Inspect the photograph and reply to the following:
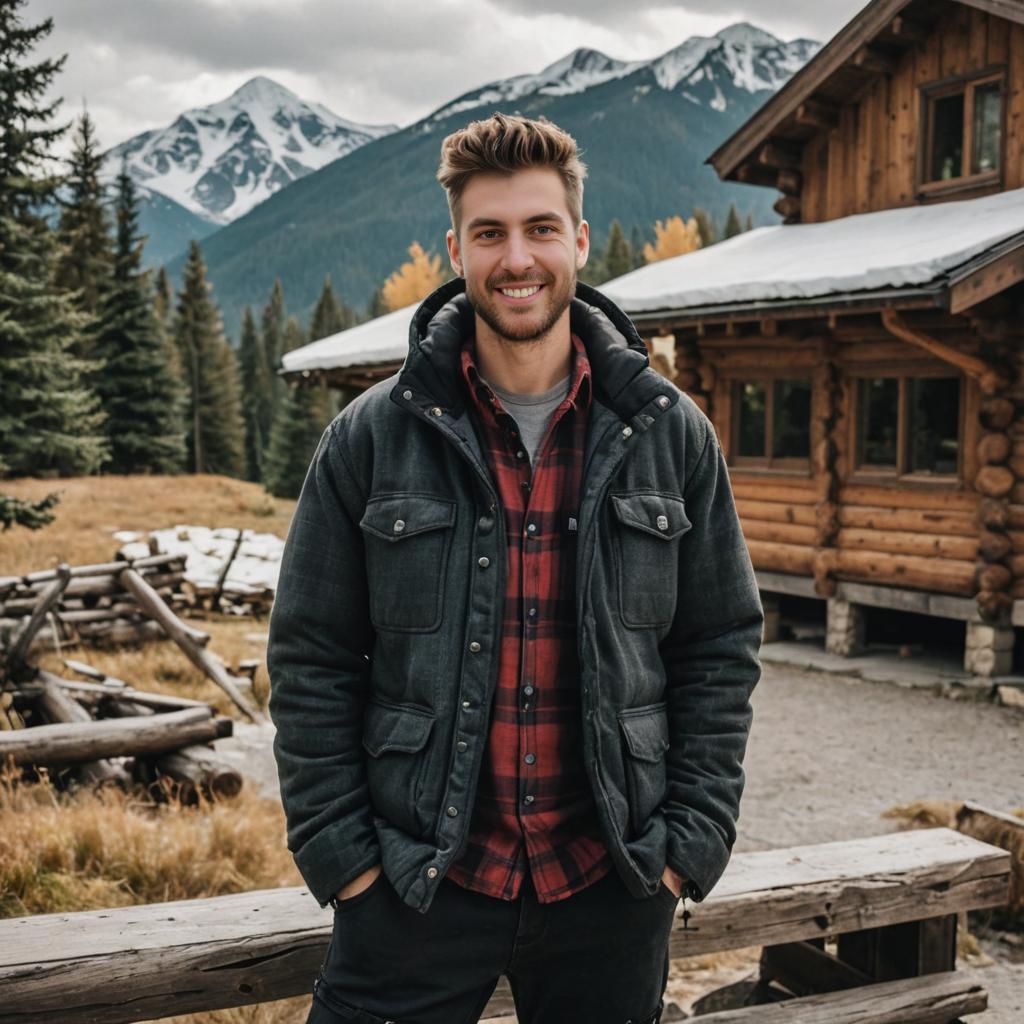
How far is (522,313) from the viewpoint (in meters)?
2.44

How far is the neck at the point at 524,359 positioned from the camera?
2477mm

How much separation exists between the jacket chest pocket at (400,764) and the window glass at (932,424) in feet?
32.1

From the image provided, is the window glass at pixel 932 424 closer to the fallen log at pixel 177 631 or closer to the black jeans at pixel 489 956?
the fallen log at pixel 177 631

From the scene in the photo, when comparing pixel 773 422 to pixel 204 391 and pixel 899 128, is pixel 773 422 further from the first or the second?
pixel 204 391

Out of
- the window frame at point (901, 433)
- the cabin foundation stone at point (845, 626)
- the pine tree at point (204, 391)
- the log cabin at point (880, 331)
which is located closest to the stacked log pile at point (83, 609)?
the log cabin at point (880, 331)

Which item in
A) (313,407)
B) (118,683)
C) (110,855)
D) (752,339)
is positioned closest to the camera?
(110,855)

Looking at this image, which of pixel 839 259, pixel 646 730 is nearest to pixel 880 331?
pixel 839 259

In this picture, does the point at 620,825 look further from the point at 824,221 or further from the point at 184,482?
the point at 184,482

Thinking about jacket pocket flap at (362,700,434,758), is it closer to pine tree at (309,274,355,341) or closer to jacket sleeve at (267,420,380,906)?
jacket sleeve at (267,420,380,906)

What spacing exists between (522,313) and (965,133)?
11343 millimetres

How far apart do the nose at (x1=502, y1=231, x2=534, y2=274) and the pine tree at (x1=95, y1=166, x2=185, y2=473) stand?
114ft

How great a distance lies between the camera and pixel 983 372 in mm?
10062

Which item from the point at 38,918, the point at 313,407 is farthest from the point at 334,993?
the point at 313,407

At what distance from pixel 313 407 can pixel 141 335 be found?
17.1 m
